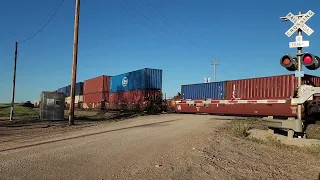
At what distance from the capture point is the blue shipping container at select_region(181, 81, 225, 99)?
30688 mm

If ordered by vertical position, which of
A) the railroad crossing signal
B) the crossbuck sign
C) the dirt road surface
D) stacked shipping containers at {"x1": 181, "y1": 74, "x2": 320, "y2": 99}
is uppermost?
the crossbuck sign

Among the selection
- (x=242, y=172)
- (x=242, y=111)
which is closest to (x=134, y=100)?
(x=242, y=111)

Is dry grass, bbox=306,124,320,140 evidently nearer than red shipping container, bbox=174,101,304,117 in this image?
Yes

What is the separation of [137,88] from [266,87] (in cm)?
1535

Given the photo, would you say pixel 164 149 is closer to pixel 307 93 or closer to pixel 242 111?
pixel 307 93

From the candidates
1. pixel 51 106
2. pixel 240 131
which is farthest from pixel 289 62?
pixel 51 106

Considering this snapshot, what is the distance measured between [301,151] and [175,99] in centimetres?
2759

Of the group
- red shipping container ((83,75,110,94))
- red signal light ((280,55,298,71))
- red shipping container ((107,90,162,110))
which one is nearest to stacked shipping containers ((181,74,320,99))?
red shipping container ((107,90,162,110))

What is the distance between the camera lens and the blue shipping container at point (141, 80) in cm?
3462

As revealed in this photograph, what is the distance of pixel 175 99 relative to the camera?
3791cm

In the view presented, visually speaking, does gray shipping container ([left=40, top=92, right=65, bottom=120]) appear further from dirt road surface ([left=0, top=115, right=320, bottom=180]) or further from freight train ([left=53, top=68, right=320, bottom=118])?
dirt road surface ([left=0, top=115, right=320, bottom=180])

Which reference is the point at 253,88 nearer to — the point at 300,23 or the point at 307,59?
the point at 300,23

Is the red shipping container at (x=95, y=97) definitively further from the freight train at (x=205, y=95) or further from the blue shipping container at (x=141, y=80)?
the blue shipping container at (x=141, y=80)

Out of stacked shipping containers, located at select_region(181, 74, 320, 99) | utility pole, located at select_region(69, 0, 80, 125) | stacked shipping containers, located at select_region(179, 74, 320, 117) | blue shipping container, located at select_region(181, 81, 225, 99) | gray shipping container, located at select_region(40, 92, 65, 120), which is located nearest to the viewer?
utility pole, located at select_region(69, 0, 80, 125)
